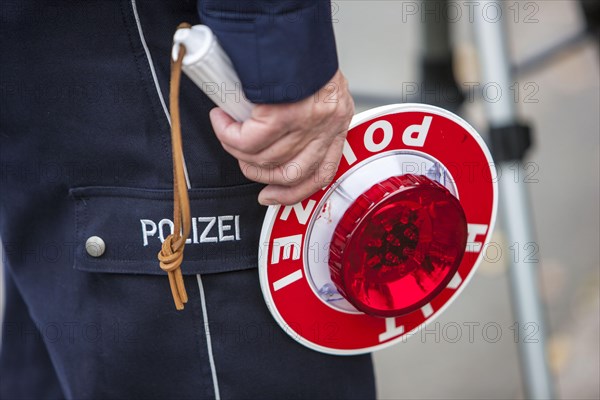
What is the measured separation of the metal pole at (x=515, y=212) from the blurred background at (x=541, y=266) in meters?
0.01

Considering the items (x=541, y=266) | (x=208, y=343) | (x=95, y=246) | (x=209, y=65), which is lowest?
(x=541, y=266)

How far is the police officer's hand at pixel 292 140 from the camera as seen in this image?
1.98ft

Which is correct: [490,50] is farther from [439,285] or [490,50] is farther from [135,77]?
[135,77]

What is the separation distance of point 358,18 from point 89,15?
7.62 ft

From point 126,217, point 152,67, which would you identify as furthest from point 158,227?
→ point 152,67

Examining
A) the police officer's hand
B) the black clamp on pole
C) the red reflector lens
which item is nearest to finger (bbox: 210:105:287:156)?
the police officer's hand

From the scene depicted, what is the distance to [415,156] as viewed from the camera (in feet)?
2.33

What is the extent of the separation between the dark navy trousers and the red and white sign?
0.12 feet

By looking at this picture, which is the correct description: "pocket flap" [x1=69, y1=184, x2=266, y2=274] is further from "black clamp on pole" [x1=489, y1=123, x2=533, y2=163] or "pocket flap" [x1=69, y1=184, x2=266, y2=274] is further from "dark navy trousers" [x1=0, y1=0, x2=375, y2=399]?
"black clamp on pole" [x1=489, y1=123, x2=533, y2=163]

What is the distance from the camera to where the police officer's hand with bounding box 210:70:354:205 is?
1.98 feet

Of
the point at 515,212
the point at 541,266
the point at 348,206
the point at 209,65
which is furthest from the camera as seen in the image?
the point at 541,266

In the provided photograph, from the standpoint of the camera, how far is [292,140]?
622 mm

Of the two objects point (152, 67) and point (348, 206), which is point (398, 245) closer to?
point (348, 206)

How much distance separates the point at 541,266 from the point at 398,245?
1.21m
